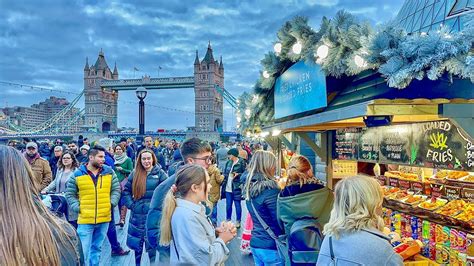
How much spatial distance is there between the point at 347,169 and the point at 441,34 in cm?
441

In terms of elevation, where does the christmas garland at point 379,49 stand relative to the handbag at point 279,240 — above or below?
above

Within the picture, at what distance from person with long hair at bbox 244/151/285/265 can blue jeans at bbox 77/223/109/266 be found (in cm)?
224

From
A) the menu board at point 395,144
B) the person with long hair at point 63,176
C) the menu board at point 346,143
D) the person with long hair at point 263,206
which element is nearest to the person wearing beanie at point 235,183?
the menu board at point 346,143

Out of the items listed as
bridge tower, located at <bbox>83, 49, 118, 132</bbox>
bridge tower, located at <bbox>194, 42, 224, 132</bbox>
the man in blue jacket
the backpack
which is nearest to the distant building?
bridge tower, located at <bbox>83, 49, 118, 132</bbox>

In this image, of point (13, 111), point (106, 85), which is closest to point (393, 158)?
point (106, 85)

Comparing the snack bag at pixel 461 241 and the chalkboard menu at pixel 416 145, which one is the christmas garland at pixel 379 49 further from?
the snack bag at pixel 461 241

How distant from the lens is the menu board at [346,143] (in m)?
5.76

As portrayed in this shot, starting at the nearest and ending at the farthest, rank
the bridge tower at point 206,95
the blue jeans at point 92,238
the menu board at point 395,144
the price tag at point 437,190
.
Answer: the price tag at point 437,190
the menu board at point 395,144
the blue jeans at point 92,238
the bridge tower at point 206,95

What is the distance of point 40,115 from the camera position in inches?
5566

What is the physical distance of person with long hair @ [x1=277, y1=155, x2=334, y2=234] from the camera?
135 inches

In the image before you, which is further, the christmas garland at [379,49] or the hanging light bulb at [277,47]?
the hanging light bulb at [277,47]

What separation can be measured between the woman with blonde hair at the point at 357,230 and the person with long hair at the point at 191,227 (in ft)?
2.20

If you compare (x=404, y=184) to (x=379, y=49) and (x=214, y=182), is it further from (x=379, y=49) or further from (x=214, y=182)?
(x=214, y=182)

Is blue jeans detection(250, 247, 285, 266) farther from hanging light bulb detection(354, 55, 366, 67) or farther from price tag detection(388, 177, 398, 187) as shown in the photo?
hanging light bulb detection(354, 55, 366, 67)
